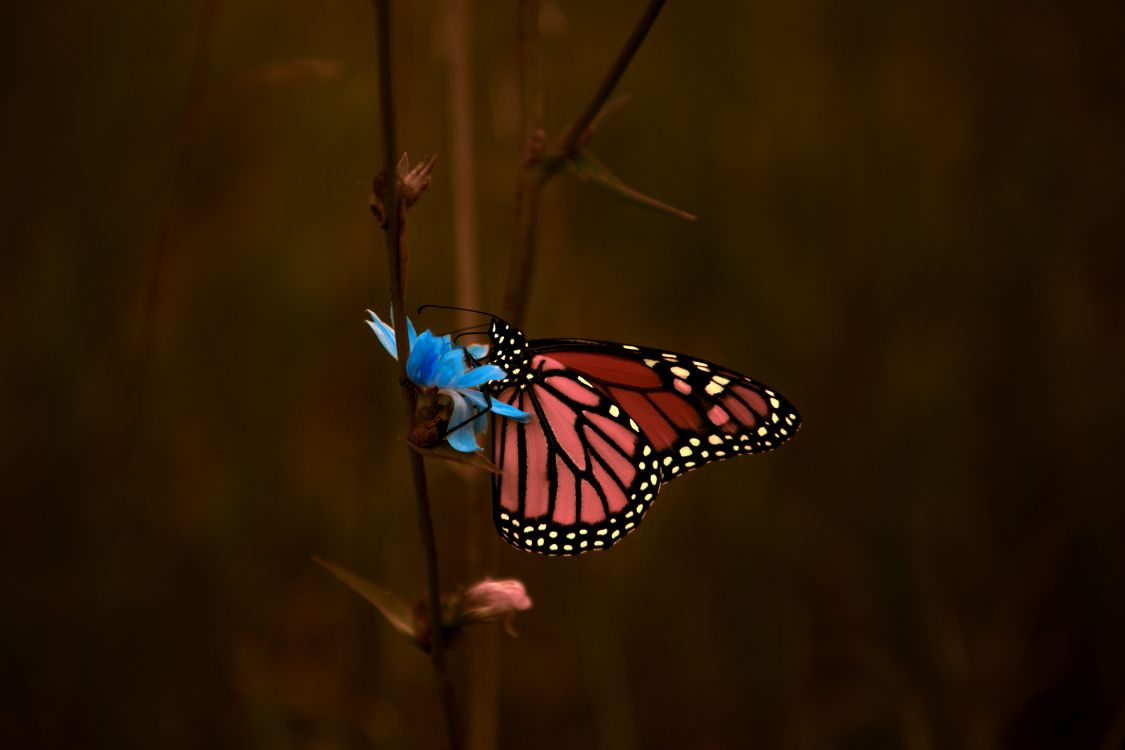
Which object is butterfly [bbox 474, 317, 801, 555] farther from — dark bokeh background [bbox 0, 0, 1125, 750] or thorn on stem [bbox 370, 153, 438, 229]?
thorn on stem [bbox 370, 153, 438, 229]

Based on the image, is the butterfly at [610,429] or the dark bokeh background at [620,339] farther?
the dark bokeh background at [620,339]

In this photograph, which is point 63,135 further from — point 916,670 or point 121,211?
point 916,670

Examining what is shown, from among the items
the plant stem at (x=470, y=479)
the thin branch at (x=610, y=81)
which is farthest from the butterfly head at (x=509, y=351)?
the thin branch at (x=610, y=81)

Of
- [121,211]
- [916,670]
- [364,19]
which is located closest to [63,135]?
[121,211]

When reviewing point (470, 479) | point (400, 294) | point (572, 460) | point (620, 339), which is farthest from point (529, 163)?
point (620, 339)

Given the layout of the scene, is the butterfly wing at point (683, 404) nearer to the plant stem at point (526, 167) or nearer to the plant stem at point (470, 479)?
the plant stem at point (470, 479)

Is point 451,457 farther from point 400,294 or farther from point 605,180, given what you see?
Answer: point 605,180
